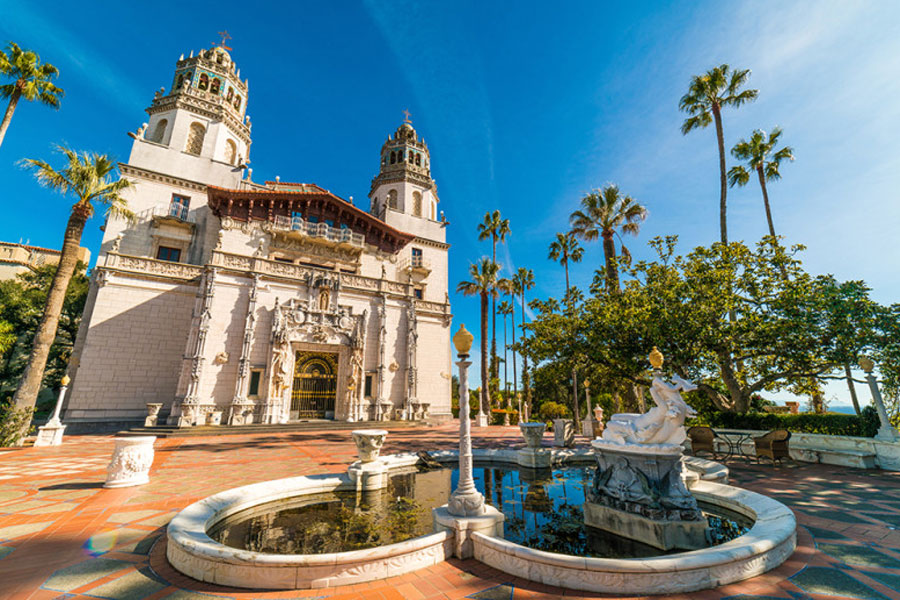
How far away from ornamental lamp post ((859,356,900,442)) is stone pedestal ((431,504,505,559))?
12883mm

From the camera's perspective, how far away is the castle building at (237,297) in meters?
18.0

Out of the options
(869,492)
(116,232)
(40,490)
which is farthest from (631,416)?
(116,232)

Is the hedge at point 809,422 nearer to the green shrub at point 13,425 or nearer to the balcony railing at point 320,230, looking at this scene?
the balcony railing at point 320,230

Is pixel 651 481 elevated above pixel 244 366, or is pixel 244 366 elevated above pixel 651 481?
pixel 244 366

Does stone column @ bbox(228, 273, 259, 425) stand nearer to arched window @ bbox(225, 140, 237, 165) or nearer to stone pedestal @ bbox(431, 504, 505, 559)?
arched window @ bbox(225, 140, 237, 165)

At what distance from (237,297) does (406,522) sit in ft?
60.6

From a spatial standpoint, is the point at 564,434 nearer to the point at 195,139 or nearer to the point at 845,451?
the point at 845,451

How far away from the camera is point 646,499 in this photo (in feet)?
16.7

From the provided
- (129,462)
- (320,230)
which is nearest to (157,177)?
(320,230)

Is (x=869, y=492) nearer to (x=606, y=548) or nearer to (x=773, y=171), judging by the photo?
(x=606, y=548)

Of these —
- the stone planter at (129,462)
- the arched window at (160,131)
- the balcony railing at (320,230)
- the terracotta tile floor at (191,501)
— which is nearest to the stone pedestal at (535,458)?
the terracotta tile floor at (191,501)

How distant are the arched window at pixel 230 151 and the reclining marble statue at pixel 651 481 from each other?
101 ft

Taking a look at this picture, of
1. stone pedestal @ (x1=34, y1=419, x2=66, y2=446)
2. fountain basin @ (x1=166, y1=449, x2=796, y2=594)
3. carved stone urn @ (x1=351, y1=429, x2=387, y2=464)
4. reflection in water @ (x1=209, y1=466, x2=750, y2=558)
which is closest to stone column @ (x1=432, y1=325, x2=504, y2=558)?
fountain basin @ (x1=166, y1=449, x2=796, y2=594)

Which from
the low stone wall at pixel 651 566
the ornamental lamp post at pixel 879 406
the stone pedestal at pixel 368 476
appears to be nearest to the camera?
the low stone wall at pixel 651 566
